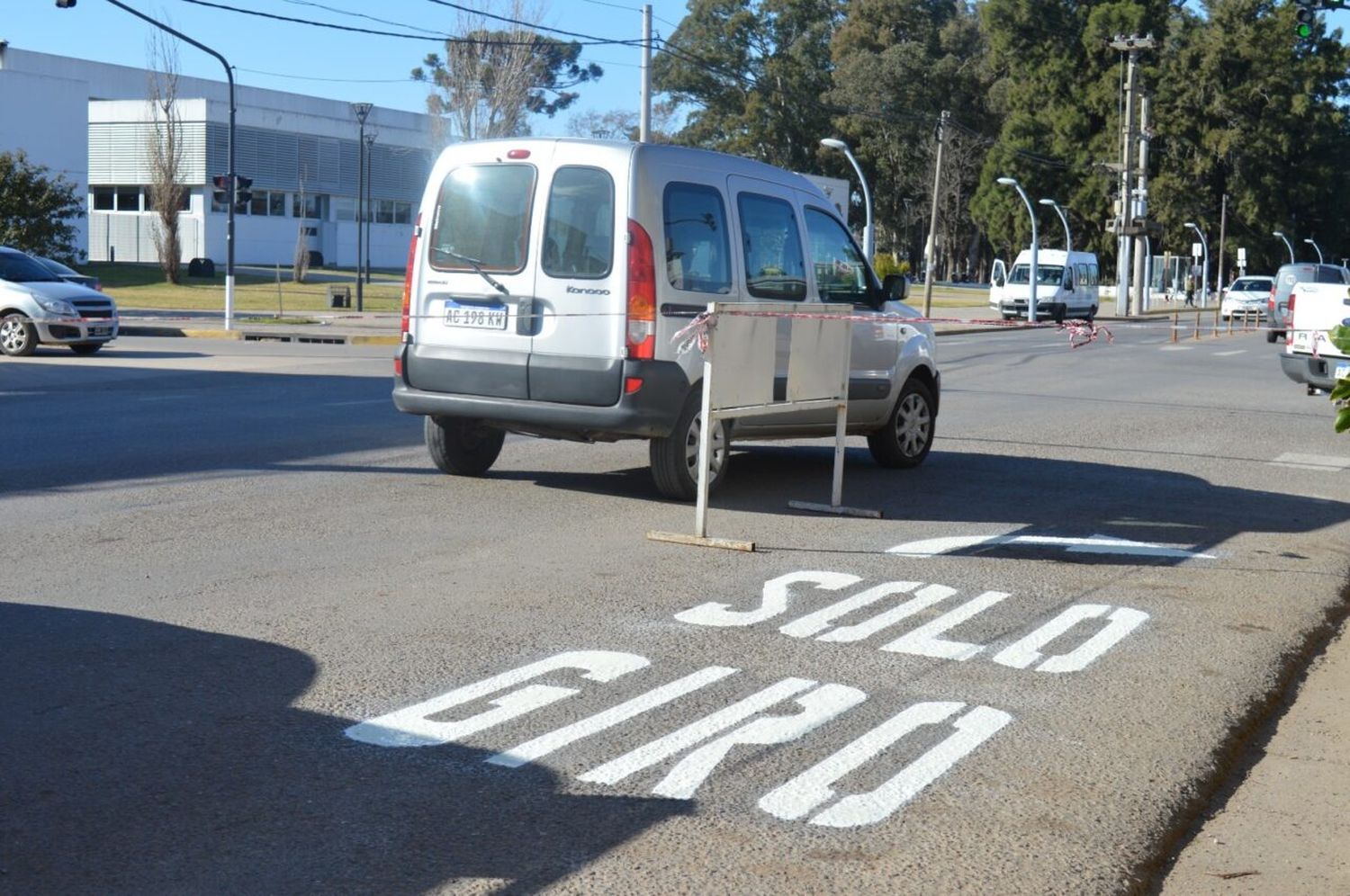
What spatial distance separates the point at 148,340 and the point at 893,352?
22193mm

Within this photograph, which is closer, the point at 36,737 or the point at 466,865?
the point at 466,865

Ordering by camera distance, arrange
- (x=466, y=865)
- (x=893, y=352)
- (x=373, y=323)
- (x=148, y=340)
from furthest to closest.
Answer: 1. (x=373, y=323)
2. (x=148, y=340)
3. (x=893, y=352)
4. (x=466, y=865)

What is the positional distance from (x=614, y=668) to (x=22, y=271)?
21.7 metres

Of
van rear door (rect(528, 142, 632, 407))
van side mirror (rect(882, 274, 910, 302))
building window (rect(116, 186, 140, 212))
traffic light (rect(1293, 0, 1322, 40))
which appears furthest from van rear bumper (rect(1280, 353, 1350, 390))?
building window (rect(116, 186, 140, 212))

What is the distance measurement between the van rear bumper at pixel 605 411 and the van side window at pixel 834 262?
1842 millimetres

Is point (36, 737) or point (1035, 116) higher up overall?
point (1035, 116)

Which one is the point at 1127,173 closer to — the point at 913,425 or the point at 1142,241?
the point at 1142,241

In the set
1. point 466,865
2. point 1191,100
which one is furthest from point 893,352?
point 1191,100

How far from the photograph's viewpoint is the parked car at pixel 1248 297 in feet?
195

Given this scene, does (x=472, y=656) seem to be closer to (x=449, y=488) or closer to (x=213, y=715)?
(x=213, y=715)

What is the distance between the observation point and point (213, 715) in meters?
5.38

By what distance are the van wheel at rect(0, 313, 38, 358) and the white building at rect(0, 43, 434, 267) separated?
44320mm

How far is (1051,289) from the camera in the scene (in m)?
57.1

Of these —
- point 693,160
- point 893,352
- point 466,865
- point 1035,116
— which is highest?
point 1035,116
